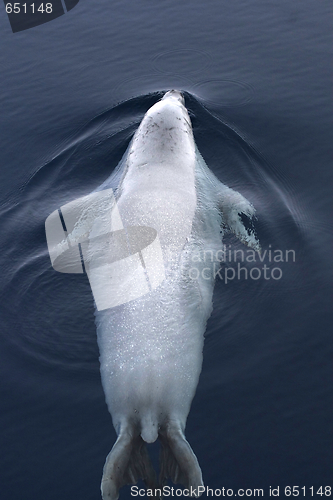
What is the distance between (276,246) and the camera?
13.8m

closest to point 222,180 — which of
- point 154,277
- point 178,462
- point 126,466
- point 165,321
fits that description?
point 154,277

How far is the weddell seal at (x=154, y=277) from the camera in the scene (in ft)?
30.2

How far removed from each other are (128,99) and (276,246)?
11.2 meters

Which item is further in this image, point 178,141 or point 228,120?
point 228,120

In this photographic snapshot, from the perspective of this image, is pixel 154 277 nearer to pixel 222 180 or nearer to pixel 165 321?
pixel 165 321

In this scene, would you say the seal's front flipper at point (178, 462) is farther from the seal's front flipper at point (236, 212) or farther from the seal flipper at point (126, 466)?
the seal's front flipper at point (236, 212)

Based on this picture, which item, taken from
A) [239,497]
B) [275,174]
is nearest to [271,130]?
[275,174]

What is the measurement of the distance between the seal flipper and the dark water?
2.54 feet

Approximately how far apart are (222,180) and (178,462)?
33.2 feet

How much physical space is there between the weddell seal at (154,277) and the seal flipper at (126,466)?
2cm

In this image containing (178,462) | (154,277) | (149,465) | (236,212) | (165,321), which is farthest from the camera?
(236,212)

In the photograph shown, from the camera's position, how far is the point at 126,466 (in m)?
8.96

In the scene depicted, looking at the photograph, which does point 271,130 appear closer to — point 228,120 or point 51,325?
point 228,120

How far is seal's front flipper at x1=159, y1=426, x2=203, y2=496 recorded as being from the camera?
8.73 m
